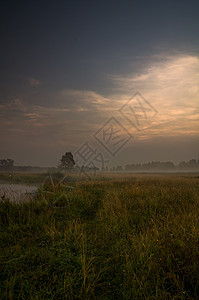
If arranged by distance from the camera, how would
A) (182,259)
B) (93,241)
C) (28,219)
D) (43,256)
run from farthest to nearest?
(28,219)
(93,241)
(43,256)
(182,259)

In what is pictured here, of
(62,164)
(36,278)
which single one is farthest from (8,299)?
(62,164)

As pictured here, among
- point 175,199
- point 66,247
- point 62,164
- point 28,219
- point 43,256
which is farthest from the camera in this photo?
point 62,164

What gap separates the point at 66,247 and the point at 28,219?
2.51m

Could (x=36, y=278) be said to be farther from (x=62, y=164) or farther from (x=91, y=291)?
(x=62, y=164)

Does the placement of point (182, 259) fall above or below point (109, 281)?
above

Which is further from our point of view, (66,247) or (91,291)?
(66,247)

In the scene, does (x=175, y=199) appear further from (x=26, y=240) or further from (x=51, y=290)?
(x=51, y=290)

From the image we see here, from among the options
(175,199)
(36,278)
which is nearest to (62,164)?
(175,199)

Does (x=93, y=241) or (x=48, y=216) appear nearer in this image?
(x=93, y=241)

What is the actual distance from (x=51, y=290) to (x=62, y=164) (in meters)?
61.5

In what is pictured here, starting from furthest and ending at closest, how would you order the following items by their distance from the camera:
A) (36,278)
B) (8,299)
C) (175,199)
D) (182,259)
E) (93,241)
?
1. (175,199)
2. (93,241)
3. (182,259)
4. (36,278)
5. (8,299)

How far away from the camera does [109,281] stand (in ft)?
9.93

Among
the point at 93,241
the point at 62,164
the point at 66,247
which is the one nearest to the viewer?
the point at 66,247

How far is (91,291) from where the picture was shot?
8.71 ft
